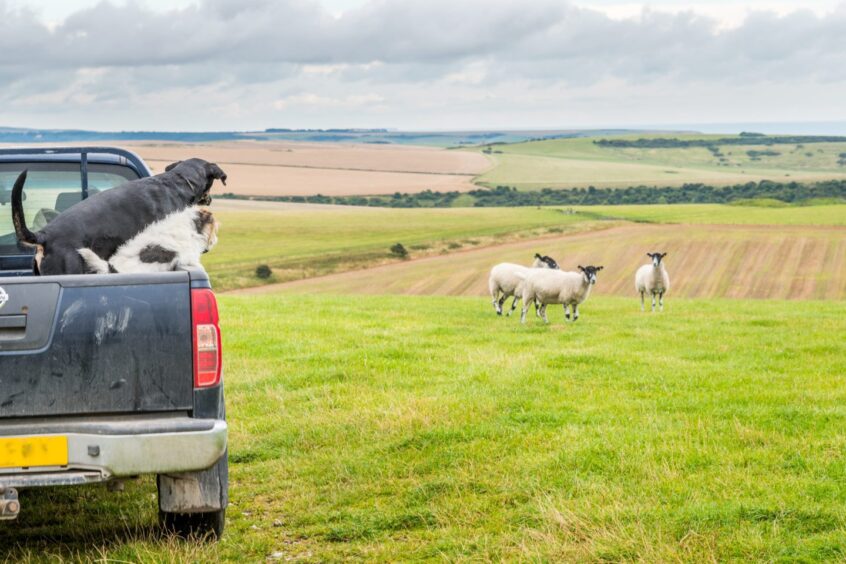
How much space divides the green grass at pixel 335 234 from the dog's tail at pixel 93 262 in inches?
1822

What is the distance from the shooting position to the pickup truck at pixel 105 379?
502 centimetres

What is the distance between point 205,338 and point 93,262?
191 centimetres

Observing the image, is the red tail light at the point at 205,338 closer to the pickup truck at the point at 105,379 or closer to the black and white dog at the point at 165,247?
the pickup truck at the point at 105,379

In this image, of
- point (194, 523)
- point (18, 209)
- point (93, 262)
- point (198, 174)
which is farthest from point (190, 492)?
point (198, 174)

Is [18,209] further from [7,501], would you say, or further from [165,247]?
[7,501]

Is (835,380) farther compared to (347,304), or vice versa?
(347,304)

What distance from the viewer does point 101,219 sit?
22.7 ft

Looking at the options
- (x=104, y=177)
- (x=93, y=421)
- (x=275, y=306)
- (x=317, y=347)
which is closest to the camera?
(x=93, y=421)

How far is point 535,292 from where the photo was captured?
66.4 ft

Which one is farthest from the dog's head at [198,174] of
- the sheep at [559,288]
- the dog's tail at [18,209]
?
the sheep at [559,288]

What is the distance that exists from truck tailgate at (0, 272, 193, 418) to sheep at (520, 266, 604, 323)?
14863mm

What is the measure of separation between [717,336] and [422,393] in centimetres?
763

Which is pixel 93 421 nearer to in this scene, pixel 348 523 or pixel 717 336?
pixel 348 523

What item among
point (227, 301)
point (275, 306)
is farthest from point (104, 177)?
point (227, 301)
